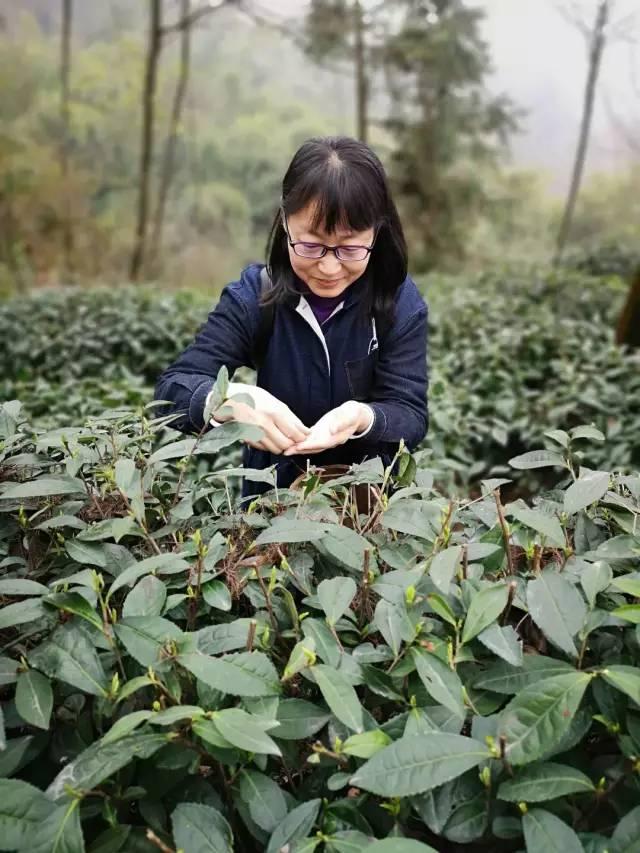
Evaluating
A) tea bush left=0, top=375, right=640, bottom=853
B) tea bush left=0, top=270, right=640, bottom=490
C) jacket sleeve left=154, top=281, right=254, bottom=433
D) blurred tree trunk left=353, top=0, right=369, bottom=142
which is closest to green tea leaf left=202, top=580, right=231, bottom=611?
tea bush left=0, top=375, right=640, bottom=853

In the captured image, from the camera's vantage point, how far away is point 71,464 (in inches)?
37.8

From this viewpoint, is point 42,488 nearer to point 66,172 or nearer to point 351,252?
point 351,252

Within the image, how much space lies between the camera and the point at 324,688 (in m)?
0.65

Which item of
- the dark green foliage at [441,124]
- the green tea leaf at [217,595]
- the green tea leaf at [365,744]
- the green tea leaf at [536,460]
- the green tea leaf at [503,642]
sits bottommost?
the green tea leaf at [365,744]

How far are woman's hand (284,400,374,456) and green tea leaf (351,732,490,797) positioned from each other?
63 centimetres

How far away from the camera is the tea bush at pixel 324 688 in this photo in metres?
0.62

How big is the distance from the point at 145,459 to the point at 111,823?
1.67 ft

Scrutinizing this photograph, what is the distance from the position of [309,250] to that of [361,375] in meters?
0.34

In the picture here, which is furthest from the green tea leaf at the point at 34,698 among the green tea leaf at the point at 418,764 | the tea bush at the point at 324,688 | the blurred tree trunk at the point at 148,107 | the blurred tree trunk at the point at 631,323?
the blurred tree trunk at the point at 148,107

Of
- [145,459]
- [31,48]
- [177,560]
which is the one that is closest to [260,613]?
[177,560]

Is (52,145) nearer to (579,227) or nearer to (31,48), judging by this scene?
(31,48)

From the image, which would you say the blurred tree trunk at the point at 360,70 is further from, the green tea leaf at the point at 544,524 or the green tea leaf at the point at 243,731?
the green tea leaf at the point at 243,731

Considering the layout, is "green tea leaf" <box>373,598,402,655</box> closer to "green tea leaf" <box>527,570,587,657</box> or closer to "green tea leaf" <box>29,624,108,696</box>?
"green tea leaf" <box>527,570,587,657</box>

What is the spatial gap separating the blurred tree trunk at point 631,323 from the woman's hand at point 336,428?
3.28m
